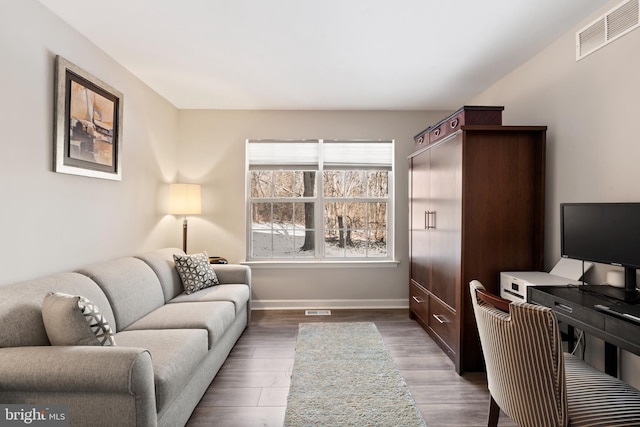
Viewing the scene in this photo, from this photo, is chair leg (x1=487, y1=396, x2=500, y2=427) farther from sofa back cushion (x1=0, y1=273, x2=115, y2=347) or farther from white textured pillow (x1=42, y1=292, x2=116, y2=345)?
sofa back cushion (x1=0, y1=273, x2=115, y2=347)

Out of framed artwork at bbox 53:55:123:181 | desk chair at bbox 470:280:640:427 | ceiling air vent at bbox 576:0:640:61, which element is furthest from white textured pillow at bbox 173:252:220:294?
ceiling air vent at bbox 576:0:640:61

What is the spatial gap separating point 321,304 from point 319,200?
1.36 m

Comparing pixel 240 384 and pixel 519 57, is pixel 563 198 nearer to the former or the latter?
pixel 519 57

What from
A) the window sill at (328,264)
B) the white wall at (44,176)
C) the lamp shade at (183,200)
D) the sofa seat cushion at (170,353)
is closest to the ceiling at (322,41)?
the white wall at (44,176)

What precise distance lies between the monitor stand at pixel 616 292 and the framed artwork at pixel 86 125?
11.5 ft

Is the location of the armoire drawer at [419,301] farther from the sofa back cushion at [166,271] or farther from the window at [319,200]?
the sofa back cushion at [166,271]

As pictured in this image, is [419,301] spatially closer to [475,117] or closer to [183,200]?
[475,117]

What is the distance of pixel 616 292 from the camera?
6.46 feet

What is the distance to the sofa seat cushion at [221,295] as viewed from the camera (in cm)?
308

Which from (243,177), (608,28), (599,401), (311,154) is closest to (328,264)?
(311,154)

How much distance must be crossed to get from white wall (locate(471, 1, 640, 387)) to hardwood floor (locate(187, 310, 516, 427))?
3.14 ft

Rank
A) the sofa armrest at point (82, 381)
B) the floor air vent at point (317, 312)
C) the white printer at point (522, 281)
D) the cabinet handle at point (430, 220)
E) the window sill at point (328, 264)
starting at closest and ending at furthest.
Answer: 1. the sofa armrest at point (82, 381)
2. the white printer at point (522, 281)
3. the cabinet handle at point (430, 220)
4. the floor air vent at point (317, 312)
5. the window sill at point (328, 264)

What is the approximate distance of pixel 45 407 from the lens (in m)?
1.50

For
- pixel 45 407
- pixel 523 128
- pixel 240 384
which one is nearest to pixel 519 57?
pixel 523 128
